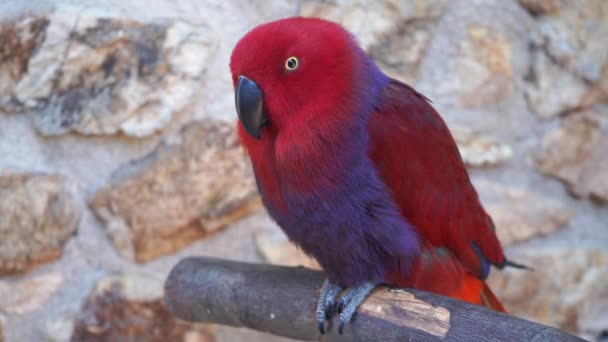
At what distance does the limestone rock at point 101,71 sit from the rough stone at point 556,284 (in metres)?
0.77

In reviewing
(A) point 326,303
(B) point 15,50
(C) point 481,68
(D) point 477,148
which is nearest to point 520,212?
(D) point 477,148

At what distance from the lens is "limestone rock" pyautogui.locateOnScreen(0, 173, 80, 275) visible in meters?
1.07

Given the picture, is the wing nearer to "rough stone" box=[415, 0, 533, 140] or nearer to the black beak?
the black beak

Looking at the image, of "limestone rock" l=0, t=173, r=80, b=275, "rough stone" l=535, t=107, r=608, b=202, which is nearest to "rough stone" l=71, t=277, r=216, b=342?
"limestone rock" l=0, t=173, r=80, b=275

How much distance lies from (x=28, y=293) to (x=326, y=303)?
520 mm

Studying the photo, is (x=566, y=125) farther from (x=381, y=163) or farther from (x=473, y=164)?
(x=381, y=163)

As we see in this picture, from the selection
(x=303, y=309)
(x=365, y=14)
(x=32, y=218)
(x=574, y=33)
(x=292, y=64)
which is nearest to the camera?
(x=292, y=64)

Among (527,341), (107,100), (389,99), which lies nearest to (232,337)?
(107,100)

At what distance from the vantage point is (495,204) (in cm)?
138

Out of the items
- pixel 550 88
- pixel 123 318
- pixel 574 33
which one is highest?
pixel 574 33

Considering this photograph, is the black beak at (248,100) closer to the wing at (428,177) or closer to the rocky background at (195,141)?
the wing at (428,177)

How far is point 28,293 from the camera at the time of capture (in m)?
1.11

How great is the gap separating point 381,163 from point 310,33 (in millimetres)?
197

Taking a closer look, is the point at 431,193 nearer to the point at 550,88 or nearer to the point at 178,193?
the point at 178,193
